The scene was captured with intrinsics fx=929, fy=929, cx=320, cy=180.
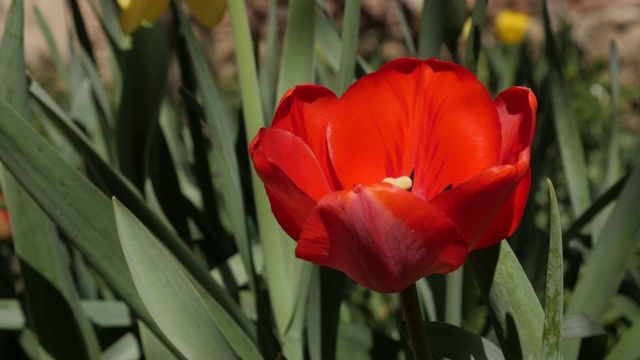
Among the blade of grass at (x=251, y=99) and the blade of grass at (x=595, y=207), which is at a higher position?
the blade of grass at (x=251, y=99)

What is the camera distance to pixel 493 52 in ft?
6.40

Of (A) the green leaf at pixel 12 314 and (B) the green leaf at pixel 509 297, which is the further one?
(A) the green leaf at pixel 12 314

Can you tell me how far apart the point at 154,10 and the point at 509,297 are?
441mm

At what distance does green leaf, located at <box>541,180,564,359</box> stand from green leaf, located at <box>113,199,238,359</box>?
0.68 feet

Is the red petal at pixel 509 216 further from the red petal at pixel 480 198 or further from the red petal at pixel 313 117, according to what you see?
the red petal at pixel 313 117

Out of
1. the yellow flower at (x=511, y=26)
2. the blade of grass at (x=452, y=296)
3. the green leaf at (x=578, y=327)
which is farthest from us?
the yellow flower at (x=511, y=26)

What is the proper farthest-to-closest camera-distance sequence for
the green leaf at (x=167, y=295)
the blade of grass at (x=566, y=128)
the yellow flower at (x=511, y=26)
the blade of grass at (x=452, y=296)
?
the yellow flower at (x=511, y=26)
the blade of grass at (x=566, y=128)
the blade of grass at (x=452, y=296)
the green leaf at (x=167, y=295)

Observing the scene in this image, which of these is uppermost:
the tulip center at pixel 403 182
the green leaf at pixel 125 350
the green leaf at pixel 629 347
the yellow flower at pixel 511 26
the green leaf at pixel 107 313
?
the tulip center at pixel 403 182

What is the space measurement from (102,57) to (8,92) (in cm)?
389

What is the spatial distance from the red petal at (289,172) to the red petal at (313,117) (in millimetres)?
37

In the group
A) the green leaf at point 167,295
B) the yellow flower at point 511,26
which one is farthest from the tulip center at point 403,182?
the yellow flower at point 511,26

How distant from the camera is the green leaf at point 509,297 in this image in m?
0.60

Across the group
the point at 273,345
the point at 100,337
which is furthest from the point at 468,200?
the point at 100,337

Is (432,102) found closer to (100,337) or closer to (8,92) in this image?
(8,92)
